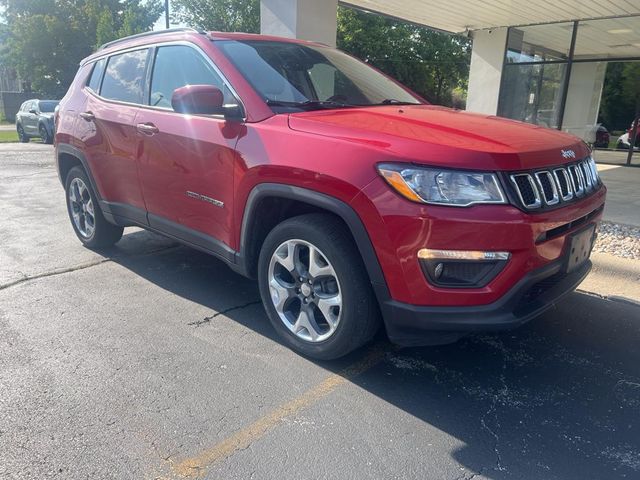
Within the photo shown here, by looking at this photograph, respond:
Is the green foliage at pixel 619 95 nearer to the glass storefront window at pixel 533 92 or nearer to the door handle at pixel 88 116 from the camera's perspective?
the glass storefront window at pixel 533 92

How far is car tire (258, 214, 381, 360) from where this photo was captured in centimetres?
279

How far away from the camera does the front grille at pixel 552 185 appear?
2506 mm

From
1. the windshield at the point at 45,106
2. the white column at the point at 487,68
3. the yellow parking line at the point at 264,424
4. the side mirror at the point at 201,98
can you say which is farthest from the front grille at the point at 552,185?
the windshield at the point at 45,106

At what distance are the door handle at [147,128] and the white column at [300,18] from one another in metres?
4.67

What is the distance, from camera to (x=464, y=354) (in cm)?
330

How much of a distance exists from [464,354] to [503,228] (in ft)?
3.90

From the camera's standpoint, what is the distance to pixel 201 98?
10.2 ft

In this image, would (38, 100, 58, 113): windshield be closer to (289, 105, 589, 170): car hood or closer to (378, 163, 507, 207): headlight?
(289, 105, 589, 170): car hood

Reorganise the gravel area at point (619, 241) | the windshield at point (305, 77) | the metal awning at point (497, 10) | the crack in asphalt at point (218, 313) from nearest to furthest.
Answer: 1. the windshield at point (305, 77)
2. the crack in asphalt at point (218, 313)
3. the gravel area at point (619, 241)
4. the metal awning at point (497, 10)

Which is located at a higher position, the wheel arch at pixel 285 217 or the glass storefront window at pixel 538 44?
the glass storefront window at pixel 538 44

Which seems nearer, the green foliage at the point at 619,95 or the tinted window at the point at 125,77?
the tinted window at the point at 125,77

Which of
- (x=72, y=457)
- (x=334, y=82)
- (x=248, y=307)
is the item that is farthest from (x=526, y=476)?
(x=334, y=82)

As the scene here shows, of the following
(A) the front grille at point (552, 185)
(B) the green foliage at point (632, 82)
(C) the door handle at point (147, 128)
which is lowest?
(A) the front grille at point (552, 185)

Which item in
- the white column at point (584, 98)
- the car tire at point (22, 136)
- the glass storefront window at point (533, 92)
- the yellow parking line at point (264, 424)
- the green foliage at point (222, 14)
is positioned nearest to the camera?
the yellow parking line at point (264, 424)
